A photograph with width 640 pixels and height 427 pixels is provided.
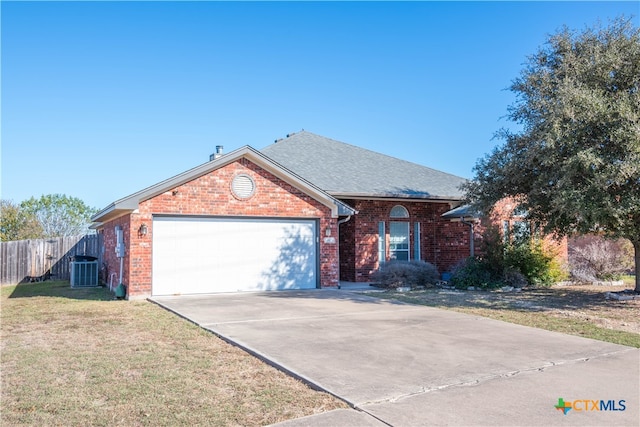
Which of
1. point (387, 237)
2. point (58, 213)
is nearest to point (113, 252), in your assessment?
point (387, 237)

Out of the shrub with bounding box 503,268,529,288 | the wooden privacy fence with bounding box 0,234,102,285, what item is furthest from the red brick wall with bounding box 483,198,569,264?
the wooden privacy fence with bounding box 0,234,102,285

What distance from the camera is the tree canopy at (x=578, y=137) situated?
10.4m

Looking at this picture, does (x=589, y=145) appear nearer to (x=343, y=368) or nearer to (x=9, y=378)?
(x=343, y=368)

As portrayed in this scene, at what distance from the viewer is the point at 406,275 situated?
15.8m

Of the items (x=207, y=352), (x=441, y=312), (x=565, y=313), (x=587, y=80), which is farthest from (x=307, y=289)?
(x=587, y=80)

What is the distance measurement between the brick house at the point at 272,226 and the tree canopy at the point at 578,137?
17.0ft

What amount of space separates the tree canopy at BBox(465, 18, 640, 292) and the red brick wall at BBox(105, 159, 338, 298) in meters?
5.33

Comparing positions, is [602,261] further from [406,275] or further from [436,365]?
[436,365]

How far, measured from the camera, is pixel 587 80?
11.6m

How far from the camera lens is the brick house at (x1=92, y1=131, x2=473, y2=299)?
13625 mm

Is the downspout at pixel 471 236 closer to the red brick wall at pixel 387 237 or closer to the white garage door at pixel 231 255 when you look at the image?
the red brick wall at pixel 387 237

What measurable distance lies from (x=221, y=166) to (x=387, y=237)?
7161mm

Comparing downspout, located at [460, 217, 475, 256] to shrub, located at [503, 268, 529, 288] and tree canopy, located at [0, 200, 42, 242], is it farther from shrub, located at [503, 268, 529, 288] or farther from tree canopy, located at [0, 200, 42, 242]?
tree canopy, located at [0, 200, 42, 242]

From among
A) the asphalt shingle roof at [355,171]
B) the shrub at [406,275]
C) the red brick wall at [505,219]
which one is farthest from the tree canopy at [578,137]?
the red brick wall at [505,219]
